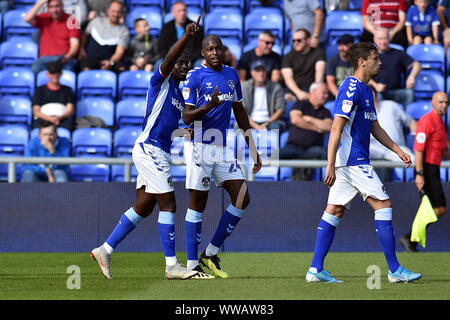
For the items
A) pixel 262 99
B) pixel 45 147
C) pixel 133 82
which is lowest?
pixel 45 147

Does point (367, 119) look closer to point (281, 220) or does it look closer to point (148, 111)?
point (148, 111)

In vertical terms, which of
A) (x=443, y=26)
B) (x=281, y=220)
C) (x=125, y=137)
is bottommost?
(x=281, y=220)

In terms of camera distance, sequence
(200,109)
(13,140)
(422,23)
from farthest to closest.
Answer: (422,23), (13,140), (200,109)

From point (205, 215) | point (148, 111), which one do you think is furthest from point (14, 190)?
point (148, 111)

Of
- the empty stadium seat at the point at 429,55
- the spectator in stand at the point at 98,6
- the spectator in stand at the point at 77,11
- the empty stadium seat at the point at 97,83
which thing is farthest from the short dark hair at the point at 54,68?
the empty stadium seat at the point at 429,55

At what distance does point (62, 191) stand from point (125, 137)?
1.79 meters

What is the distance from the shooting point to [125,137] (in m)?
13.7

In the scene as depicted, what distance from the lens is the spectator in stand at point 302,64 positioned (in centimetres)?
1423

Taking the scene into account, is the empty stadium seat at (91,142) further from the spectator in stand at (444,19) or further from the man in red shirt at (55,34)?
the spectator in stand at (444,19)

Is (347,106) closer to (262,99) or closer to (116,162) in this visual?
(116,162)

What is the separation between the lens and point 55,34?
15180 millimetres

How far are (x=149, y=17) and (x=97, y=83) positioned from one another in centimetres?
211

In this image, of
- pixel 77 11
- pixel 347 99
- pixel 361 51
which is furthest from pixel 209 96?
pixel 77 11

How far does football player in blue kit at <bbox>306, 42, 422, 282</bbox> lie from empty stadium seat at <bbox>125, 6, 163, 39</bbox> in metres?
8.31
